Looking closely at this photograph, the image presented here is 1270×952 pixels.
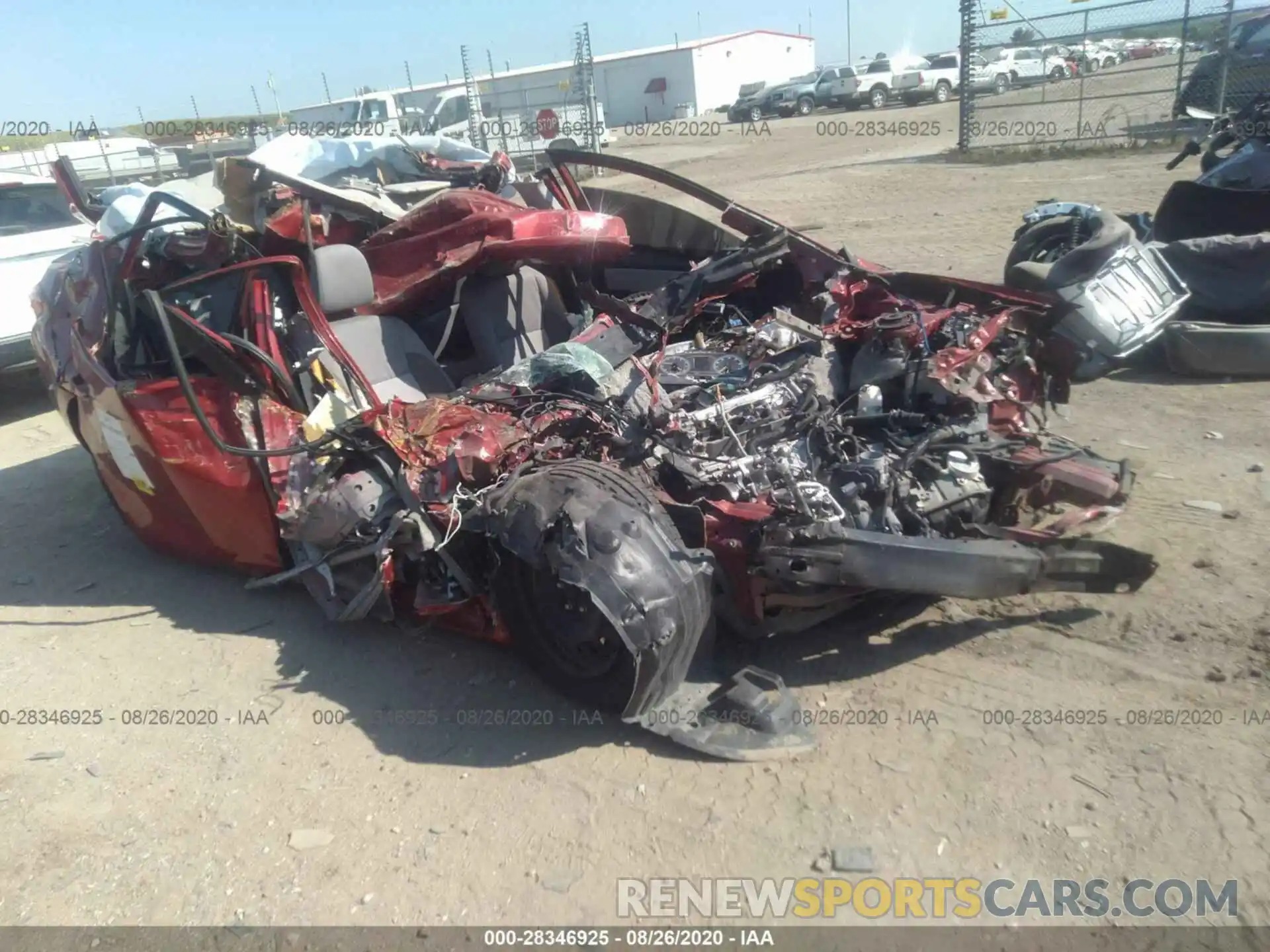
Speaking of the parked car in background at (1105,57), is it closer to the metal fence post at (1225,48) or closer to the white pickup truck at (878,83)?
the white pickup truck at (878,83)

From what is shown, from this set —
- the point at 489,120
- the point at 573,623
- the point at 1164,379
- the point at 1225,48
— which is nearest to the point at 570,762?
the point at 573,623

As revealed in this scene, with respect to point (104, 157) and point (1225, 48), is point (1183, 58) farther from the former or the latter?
point (104, 157)

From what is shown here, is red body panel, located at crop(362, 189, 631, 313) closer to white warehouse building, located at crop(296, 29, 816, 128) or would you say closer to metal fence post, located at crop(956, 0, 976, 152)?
metal fence post, located at crop(956, 0, 976, 152)

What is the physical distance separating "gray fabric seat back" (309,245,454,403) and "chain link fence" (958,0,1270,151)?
45.8 feet

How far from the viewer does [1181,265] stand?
6.02 metres

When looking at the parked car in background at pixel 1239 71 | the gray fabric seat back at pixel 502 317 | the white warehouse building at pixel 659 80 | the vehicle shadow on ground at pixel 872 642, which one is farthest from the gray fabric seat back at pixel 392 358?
the white warehouse building at pixel 659 80

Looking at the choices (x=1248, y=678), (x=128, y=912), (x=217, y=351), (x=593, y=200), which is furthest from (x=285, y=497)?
(x=1248, y=678)

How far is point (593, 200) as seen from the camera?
18.8ft

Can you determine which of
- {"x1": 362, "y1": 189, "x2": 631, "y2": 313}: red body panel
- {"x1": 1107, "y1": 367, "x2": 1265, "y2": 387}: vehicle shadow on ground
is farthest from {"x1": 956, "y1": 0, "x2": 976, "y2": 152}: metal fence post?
{"x1": 362, "y1": 189, "x2": 631, "y2": 313}: red body panel

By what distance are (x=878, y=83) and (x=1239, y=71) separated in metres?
19.1

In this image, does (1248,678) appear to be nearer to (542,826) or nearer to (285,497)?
(542,826)

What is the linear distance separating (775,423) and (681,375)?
60 centimetres

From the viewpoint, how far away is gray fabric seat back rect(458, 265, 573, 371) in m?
4.81

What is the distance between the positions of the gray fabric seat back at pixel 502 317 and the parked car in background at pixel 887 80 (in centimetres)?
2972
